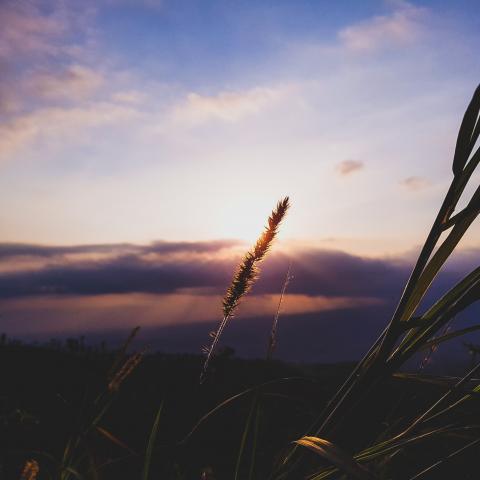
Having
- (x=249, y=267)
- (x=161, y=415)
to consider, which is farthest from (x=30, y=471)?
(x=161, y=415)

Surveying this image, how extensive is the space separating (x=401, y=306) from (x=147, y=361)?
7941 mm

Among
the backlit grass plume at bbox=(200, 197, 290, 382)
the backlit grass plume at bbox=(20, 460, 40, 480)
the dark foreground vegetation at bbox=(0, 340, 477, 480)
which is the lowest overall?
the dark foreground vegetation at bbox=(0, 340, 477, 480)

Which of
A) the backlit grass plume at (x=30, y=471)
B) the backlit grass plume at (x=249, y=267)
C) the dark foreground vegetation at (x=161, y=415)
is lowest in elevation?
the dark foreground vegetation at (x=161, y=415)

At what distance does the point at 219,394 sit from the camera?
6906mm

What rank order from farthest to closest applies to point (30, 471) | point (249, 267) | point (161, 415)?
point (161, 415) < point (249, 267) < point (30, 471)

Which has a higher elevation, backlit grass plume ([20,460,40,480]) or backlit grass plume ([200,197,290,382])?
backlit grass plume ([200,197,290,382])

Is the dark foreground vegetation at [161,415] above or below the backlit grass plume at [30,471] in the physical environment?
below

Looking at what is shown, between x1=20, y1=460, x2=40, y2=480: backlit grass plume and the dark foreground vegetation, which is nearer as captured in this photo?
x1=20, y1=460, x2=40, y2=480: backlit grass plume

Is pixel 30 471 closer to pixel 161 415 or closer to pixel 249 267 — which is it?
pixel 249 267

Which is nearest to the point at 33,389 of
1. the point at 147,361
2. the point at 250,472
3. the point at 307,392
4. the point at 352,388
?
the point at 147,361

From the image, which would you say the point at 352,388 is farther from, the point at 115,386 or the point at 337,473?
the point at 115,386

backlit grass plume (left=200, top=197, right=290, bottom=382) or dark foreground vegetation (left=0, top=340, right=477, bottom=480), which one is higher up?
backlit grass plume (left=200, top=197, right=290, bottom=382)

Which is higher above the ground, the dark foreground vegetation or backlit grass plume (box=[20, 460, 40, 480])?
backlit grass plume (box=[20, 460, 40, 480])

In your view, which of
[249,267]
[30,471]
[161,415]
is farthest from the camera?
[161,415]
